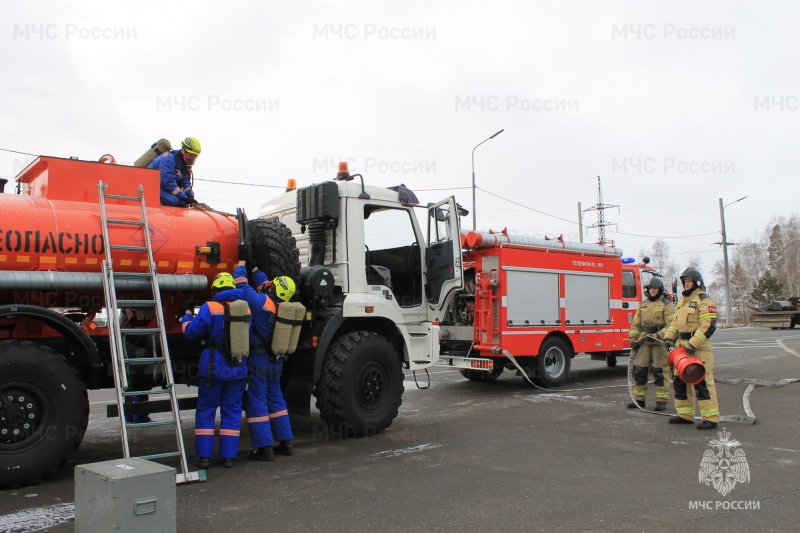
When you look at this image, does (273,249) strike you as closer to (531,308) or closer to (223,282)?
(223,282)

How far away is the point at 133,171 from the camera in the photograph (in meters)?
6.13

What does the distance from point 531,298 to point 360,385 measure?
5.04 m

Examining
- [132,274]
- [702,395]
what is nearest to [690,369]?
[702,395]

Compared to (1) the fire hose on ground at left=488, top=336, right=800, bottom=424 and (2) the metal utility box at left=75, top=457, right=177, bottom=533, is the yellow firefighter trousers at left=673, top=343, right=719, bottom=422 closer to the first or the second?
(1) the fire hose on ground at left=488, top=336, right=800, bottom=424

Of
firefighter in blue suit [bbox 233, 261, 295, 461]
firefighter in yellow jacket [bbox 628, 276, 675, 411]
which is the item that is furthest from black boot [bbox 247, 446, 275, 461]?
firefighter in yellow jacket [bbox 628, 276, 675, 411]

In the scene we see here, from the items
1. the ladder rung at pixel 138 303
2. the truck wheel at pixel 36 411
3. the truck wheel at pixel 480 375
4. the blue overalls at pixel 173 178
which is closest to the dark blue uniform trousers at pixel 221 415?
the ladder rung at pixel 138 303

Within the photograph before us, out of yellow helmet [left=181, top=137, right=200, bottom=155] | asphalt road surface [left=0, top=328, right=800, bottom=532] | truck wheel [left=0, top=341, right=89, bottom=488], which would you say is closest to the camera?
asphalt road surface [left=0, top=328, right=800, bottom=532]

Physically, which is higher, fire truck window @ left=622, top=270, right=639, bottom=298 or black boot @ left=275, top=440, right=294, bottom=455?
fire truck window @ left=622, top=270, right=639, bottom=298

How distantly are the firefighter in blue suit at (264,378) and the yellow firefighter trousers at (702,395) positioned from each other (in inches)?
190

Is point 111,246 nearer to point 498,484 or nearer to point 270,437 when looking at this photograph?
point 270,437

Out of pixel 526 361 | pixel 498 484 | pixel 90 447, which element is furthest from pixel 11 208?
pixel 526 361

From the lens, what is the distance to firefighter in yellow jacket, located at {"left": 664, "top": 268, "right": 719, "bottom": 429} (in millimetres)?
7297

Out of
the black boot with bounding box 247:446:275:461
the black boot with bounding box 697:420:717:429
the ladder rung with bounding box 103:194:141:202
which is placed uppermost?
the ladder rung with bounding box 103:194:141:202

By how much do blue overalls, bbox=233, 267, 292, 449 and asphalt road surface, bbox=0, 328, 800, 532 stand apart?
34cm
